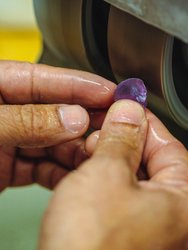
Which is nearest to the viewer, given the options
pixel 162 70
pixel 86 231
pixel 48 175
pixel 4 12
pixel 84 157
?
pixel 86 231

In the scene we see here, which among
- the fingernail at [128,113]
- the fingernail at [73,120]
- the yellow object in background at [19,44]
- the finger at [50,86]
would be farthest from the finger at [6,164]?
the yellow object in background at [19,44]

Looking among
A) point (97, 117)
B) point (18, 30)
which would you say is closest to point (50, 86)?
point (97, 117)

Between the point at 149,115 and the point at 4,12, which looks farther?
the point at 4,12

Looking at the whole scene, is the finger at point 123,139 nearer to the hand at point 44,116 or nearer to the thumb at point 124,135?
the thumb at point 124,135

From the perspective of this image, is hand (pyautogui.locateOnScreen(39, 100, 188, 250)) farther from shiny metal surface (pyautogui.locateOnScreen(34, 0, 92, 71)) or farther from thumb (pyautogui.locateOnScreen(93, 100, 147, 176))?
shiny metal surface (pyautogui.locateOnScreen(34, 0, 92, 71))

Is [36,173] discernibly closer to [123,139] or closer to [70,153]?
[70,153]

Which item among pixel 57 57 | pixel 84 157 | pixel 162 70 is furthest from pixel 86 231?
pixel 57 57

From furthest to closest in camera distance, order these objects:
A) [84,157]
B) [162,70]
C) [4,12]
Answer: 1. [4,12]
2. [84,157]
3. [162,70]

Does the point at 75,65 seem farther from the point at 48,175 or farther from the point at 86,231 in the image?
the point at 86,231
